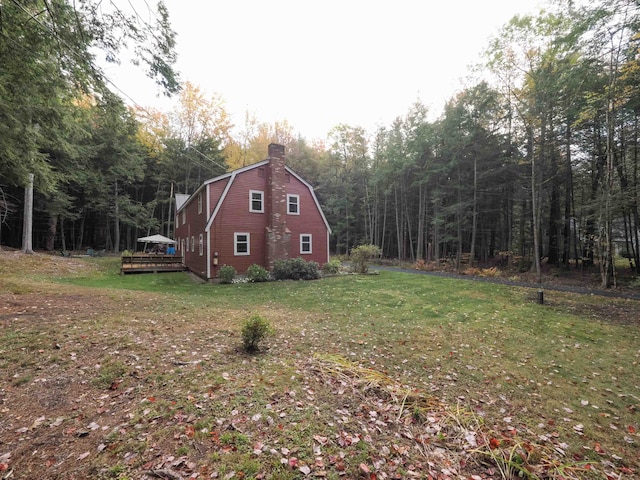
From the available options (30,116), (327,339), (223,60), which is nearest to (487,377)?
(327,339)

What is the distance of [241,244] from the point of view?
48.5 feet

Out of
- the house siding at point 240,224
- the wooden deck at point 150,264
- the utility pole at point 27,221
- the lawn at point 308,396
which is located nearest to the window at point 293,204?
the house siding at point 240,224

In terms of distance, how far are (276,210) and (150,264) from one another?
8.99 meters

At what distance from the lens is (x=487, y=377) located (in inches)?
167

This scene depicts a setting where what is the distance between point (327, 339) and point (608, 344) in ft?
19.4

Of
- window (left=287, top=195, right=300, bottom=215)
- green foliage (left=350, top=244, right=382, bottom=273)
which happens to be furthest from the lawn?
window (left=287, top=195, right=300, bottom=215)

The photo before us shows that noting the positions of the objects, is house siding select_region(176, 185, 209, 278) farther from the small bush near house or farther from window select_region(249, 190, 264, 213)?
the small bush near house

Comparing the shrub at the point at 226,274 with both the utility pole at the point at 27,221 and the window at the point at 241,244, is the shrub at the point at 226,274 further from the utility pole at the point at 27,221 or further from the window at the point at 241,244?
the utility pole at the point at 27,221

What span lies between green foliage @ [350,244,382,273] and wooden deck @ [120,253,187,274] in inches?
452

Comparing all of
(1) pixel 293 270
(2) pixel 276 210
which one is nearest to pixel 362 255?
(1) pixel 293 270

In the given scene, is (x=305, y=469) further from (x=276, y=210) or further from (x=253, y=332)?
(x=276, y=210)

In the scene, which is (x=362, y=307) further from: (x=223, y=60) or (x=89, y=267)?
(x=89, y=267)

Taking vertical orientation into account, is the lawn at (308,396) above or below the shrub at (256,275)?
below

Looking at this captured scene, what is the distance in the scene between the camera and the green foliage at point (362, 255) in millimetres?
15633
